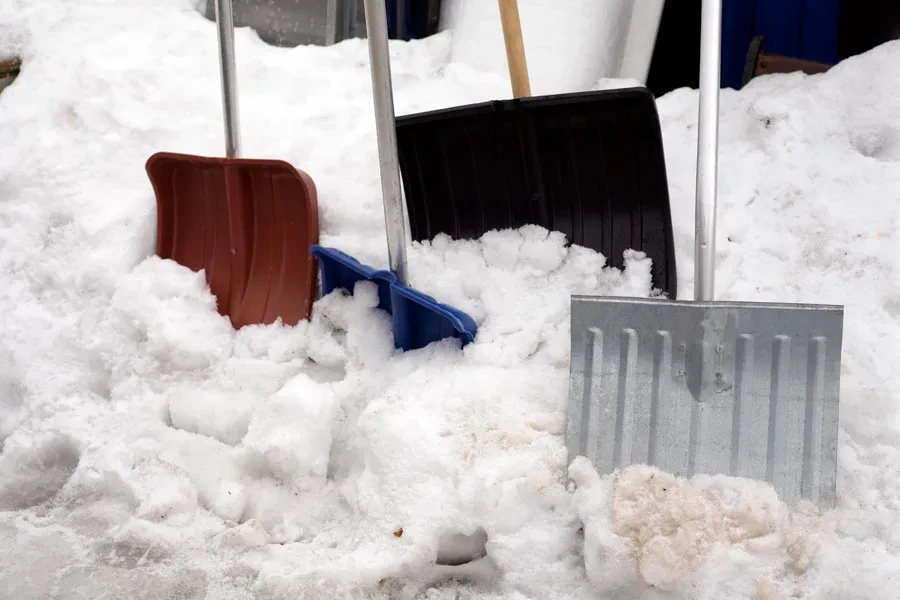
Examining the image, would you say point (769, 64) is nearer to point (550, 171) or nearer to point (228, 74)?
point (550, 171)

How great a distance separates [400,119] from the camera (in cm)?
176

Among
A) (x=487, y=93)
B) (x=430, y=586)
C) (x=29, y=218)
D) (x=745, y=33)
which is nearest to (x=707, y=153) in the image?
(x=430, y=586)

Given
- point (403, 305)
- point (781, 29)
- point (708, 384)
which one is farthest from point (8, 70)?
point (781, 29)

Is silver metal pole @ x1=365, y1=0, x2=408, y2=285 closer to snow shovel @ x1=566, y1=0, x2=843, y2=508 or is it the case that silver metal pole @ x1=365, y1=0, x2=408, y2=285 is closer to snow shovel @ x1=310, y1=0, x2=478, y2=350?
snow shovel @ x1=310, y1=0, x2=478, y2=350

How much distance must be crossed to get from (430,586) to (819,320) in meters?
0.75

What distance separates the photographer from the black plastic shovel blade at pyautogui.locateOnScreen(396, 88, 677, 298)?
5.42ft

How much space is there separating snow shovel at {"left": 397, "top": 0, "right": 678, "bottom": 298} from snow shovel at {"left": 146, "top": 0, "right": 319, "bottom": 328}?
0.88 feet

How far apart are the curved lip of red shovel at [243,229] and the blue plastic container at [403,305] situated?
0.08m

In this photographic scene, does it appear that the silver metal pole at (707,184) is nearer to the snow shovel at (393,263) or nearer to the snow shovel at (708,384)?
the snow shovel at (708,384)

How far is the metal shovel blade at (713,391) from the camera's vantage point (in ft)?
4.20

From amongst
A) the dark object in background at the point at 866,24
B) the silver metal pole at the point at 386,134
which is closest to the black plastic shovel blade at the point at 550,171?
the silver metal pole at the point at 386,134

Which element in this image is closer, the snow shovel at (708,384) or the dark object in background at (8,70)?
the snow shovel at (708,384)

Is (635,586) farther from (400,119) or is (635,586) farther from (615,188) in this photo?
(400,119)

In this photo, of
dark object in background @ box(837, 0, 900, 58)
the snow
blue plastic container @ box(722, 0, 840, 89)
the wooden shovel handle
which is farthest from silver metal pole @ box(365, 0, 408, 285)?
dark object in background @ box(837, 0, 900, 58)
